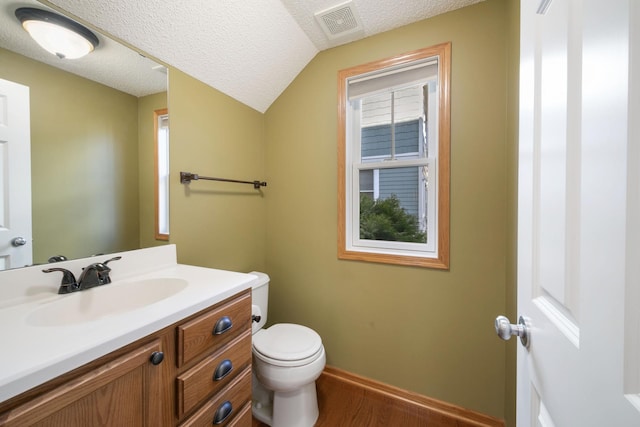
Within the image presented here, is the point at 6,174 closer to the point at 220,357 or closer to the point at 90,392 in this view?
the point at 90,392

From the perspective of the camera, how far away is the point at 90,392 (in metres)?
0.54

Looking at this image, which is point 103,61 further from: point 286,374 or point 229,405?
point 286,374

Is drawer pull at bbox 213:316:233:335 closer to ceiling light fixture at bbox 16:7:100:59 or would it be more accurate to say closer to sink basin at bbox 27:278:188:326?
sink basin at bbox 27:278:188:326

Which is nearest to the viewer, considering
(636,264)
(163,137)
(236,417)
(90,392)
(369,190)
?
(636,264)

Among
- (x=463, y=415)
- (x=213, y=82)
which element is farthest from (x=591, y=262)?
(x=213, y=82)

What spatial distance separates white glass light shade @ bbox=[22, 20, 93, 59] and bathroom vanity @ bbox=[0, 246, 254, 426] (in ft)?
2.70

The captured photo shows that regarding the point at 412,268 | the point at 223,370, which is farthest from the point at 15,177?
the point at 412,268

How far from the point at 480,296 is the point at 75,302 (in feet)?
5.93

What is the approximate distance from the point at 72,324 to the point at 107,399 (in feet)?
0.99

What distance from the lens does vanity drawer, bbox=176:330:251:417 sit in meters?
0.74

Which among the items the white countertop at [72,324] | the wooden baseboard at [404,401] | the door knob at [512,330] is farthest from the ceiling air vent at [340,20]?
the wooden baseboard at [404,401]

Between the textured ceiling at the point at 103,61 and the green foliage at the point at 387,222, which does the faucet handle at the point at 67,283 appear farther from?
the green foliage at the point at 387,222

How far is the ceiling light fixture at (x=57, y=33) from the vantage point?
33.9 inches

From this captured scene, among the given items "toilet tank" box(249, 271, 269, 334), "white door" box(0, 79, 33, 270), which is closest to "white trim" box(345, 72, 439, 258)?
"toilet tank" box(249, 271, 269, 334)
